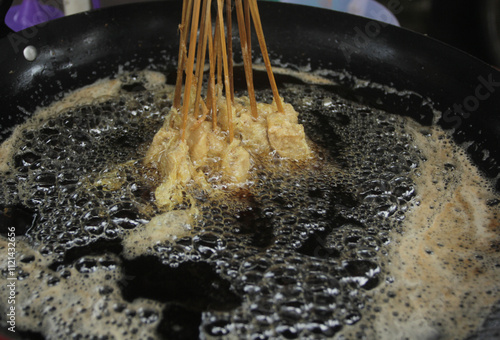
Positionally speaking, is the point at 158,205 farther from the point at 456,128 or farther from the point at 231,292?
the point at 456,128

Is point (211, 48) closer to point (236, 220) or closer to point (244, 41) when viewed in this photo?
point (244, 41)

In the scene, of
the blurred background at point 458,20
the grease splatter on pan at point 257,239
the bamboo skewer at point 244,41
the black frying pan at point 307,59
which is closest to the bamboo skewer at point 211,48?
the bamboo skewer at point 244,41

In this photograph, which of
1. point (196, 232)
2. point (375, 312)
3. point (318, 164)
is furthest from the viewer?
point (318, 164)

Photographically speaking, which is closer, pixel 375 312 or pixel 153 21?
pixel 375 312

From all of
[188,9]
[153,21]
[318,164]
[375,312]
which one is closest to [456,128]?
[318,164]

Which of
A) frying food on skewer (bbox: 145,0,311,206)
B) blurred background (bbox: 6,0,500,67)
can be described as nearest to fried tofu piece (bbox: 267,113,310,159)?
frying food on skewer (bbox: 145,0,311,206)

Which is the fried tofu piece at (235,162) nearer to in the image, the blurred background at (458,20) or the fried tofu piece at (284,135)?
the fried tofu piece at (284,135)

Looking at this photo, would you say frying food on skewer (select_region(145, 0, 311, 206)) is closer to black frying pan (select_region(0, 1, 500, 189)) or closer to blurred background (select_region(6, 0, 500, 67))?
black frying pan (select_region(0, 1, 500, 189))
